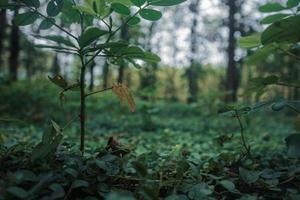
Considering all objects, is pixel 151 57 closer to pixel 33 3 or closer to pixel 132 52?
pixel 132 52

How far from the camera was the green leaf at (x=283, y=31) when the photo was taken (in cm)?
184

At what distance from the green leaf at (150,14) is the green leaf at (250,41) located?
0.68 m

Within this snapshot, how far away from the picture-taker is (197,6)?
64.4 feet

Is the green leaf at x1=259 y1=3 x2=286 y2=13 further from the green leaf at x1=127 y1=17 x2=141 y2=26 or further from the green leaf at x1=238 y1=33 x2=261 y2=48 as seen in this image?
the green leaf at x1=127 y1=17 x2=141 y2=26

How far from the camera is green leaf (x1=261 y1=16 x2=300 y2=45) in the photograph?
184cm

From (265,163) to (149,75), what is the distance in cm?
1753

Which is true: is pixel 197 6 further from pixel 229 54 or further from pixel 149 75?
pixel 229 54

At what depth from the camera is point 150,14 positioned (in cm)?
188

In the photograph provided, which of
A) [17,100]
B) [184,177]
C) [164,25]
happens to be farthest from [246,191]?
[164,25]

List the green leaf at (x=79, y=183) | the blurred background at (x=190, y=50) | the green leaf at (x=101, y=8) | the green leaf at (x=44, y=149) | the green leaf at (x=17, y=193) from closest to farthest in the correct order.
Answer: the green leaf at (x=17, y=193), the green leaf at (x=79, y=183), the green leaf at (x=44, y=149), the green leaf at (x=101, y=8), the blurred background at (x=190, y=50)

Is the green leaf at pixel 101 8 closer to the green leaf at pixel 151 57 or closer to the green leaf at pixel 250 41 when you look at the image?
the green leaf at pixel 151 57

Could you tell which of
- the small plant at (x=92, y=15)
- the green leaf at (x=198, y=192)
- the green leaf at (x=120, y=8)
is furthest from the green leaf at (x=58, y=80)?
the green leaf at (x=198, y=192)

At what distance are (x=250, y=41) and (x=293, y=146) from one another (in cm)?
88

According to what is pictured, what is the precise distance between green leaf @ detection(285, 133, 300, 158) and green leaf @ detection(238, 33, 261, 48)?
0.83 metres
